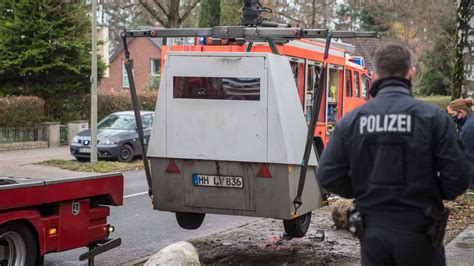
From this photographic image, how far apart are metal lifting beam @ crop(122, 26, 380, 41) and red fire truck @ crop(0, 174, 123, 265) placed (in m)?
1.64

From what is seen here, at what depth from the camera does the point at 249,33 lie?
7.37 metres

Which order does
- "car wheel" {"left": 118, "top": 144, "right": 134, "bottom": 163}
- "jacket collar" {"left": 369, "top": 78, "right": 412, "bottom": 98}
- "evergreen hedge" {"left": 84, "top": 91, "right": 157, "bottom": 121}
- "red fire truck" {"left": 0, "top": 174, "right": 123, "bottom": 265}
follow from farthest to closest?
1. "evergreen hedge" {"left": 84, "top": 91, "right": 157, "bottom": 121}
2. "car wheel" {"left": 118, "top": 144, "right": 134, "bottom": 163}
3. "red fire truck" {"left": 0, "top": 174, "right": 123, "bottom": 265}
4. "jacket collar" {"left": 369, "top": 78, "right": 412, "bottom": 98}

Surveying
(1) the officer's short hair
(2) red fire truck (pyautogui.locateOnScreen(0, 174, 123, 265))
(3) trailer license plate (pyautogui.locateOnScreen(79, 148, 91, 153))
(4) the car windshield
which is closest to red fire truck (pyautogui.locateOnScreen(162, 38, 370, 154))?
(2) red fire truck (pyautogui.locateOnScreen(0, 174, 123, 265))

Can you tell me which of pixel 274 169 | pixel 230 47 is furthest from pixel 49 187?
pixel 230 47

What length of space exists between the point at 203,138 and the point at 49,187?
1.89m

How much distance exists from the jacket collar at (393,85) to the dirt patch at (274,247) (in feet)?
14.4

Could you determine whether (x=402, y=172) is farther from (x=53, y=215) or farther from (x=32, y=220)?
(x=53, y=215)

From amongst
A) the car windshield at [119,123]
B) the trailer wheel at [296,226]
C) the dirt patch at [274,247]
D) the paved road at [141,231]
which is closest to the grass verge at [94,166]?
the car windshield at [119,123]

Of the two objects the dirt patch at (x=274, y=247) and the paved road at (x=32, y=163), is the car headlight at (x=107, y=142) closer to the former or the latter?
the paved road at (x=32, y=163)

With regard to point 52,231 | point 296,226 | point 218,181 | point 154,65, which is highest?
point 154,65

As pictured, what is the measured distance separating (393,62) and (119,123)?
17.8 metres

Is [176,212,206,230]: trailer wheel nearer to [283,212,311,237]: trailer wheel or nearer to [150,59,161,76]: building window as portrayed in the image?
[283,212,311,237]: trailer wheel

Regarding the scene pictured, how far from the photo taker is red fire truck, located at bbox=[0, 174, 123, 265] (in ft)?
20.2

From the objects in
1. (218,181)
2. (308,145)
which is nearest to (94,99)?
(218,181)
